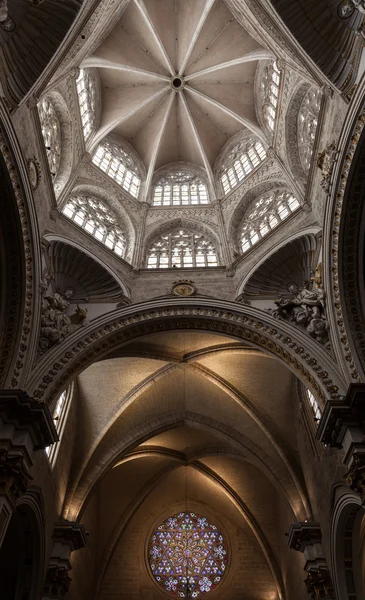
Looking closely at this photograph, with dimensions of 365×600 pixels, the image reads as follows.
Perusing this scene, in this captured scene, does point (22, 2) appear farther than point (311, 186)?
No

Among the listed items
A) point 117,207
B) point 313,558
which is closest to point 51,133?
point 117,207

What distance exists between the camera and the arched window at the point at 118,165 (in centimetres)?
2144

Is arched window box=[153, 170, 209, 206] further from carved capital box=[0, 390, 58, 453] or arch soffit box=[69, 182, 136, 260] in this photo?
carved capital box=[0, 390, 58, 453]

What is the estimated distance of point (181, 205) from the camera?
68.9 feet

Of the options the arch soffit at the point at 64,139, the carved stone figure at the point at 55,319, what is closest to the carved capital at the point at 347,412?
the carved stone figure at the point at 55,319

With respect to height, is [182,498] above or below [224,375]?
below

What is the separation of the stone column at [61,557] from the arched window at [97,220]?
353 inches

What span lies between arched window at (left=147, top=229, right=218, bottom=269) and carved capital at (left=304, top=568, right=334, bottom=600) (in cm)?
986

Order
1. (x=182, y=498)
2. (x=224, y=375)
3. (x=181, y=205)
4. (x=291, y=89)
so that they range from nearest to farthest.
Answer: (x=291, y=89), (x=224, y=375), (x=181, y=205), (x=182, y=498)

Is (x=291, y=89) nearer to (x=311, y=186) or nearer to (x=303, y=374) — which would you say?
(x=311, y=186)

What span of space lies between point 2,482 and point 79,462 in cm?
751

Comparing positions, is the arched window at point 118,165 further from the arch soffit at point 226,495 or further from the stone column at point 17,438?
the arch soffit at point 226,495

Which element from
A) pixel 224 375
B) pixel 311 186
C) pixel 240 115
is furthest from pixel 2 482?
pixel 240 115

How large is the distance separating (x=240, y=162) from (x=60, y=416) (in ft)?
39.7
